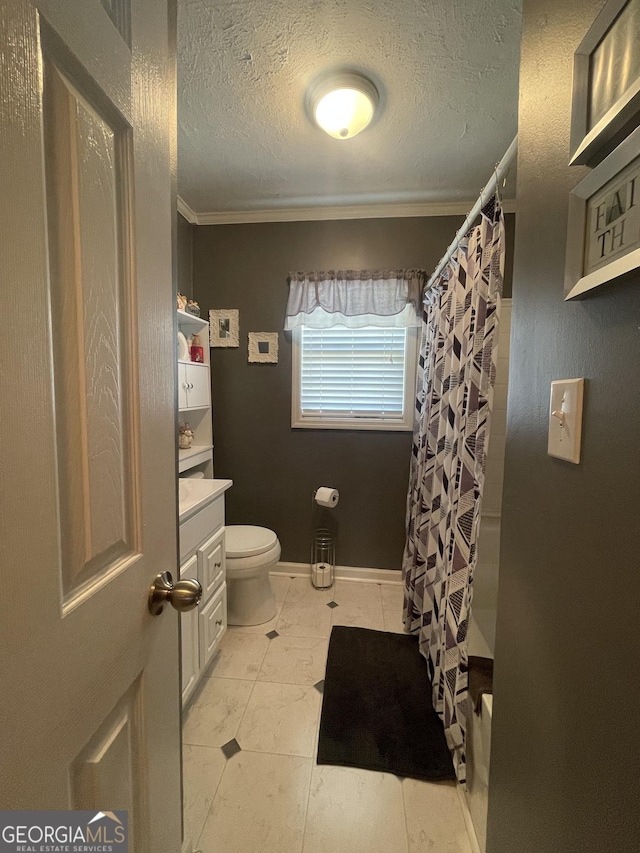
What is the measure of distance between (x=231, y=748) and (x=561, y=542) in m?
1.46

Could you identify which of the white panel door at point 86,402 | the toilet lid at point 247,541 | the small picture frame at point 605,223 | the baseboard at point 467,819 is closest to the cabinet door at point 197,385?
the toilet lid at point 247,541

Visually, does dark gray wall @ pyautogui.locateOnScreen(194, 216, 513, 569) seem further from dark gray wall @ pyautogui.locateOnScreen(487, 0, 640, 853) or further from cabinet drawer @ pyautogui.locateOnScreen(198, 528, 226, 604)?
dark gray wall @ pyautogui.locateOnScreen(487, 0, 640, 853)

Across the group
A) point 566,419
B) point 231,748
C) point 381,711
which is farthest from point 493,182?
point 231,748

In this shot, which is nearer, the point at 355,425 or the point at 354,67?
the point at 354,67

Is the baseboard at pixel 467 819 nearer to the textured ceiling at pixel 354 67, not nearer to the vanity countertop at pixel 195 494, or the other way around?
the vanity countertop at pixel 195 494

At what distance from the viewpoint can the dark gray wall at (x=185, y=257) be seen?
2.24 metres

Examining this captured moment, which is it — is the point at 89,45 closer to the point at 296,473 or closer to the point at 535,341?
the point at 535,341

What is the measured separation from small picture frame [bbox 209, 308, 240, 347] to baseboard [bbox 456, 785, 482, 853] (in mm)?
2434

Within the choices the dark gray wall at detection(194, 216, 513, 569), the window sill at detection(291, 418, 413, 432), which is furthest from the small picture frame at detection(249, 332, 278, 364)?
the window sill at detection(291, 418, 413, 432)

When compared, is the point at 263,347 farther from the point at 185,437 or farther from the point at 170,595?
the point at 170,595

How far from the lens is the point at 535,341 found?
65 cm

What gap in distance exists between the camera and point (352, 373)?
2.42 m

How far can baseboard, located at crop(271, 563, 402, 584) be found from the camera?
2.45 meters

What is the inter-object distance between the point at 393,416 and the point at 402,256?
1048 mm
